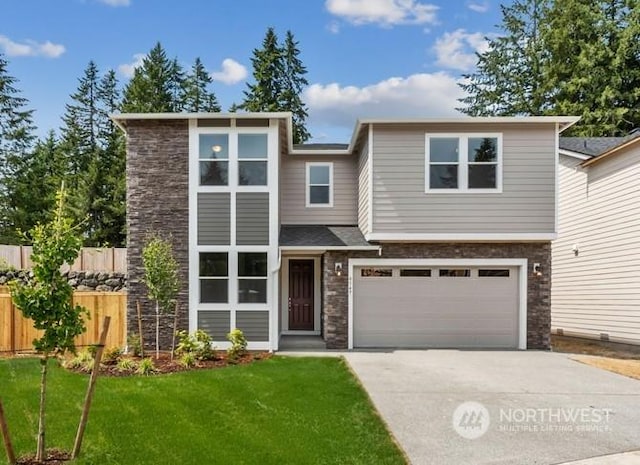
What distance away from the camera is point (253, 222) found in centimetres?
1122

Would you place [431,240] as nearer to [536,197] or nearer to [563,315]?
[536,197]

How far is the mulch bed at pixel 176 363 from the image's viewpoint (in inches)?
339

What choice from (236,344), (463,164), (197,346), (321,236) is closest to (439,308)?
(321,236)

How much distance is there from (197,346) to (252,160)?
4468 millimetres

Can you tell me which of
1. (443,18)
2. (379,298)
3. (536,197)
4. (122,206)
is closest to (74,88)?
(122,206)

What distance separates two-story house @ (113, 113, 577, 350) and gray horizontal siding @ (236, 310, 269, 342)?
0.02 meters

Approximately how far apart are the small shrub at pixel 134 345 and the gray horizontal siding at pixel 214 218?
8.53 ft

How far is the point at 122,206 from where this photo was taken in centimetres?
2445

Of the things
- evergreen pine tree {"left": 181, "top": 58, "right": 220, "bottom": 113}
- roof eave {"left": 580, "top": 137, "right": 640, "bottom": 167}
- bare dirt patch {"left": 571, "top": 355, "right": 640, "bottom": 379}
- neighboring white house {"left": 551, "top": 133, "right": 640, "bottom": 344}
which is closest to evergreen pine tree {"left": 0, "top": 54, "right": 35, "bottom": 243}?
evergreen pine tree {"left": 181, "top": 58, "right": 220, "bottom": 113}

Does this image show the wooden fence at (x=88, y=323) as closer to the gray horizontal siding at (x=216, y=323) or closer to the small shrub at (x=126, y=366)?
the gray horizontal siding at (x=216, y=323)

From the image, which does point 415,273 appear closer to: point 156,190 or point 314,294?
point 314,294

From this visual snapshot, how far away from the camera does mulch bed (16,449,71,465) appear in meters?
4.59

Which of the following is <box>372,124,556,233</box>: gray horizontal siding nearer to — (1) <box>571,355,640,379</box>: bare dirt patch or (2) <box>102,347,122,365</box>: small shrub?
(1) <box>571,355,640,379</box>: bare dirt patch

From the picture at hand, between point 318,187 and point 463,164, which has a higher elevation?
point 463,164
